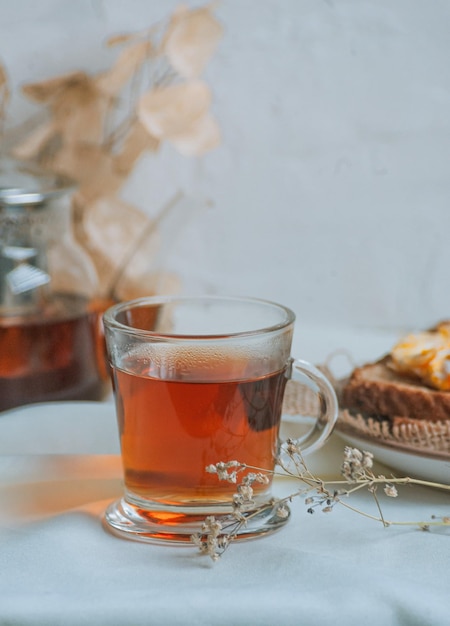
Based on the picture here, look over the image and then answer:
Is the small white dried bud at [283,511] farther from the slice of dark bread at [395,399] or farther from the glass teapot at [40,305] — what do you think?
the glass teapot at [40,305]

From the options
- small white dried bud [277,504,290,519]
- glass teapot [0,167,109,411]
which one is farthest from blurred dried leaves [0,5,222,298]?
small white dried bud [277,504,290,519]

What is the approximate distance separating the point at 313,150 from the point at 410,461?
690mm

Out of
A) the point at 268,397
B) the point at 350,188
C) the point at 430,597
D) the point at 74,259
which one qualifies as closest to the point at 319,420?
the point at 268,397

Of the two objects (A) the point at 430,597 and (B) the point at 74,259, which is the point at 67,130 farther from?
(A) the point at 430,597

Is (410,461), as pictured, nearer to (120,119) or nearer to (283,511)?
(283,511)

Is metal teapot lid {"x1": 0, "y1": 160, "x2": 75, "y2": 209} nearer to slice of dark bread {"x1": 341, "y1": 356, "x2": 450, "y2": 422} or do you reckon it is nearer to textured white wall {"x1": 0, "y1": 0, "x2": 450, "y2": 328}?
textured white wall {"x1": 0, "y1": 0, "x2": 450, "y2": 328}

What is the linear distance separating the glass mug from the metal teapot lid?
32cm

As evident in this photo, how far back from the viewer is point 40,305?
1003 millimetres

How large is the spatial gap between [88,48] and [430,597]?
0.93 metres

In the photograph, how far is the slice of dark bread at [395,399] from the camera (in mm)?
742

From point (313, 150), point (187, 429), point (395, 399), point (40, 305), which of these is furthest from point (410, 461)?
point (313, 150)

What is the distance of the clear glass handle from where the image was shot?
67 centimetres

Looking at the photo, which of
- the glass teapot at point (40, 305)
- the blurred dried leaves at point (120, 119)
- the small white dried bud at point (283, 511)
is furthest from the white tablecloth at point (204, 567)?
the blurred dried leaves at point (120, 119)

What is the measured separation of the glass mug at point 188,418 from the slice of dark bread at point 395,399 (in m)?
0.13
